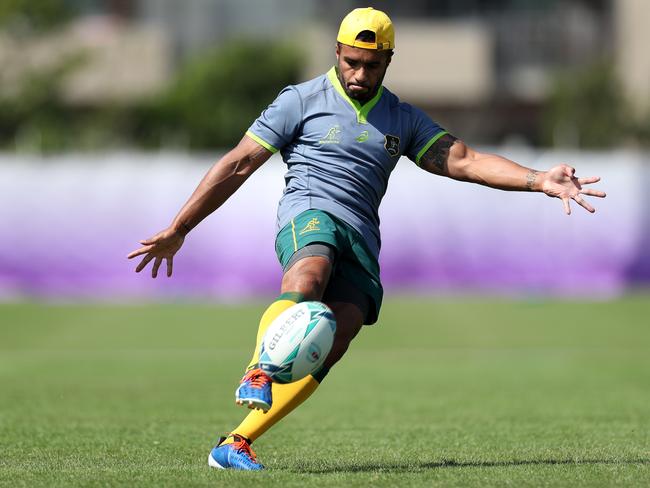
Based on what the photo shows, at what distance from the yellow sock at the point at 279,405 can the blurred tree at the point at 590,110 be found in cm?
3807

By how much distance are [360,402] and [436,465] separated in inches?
176

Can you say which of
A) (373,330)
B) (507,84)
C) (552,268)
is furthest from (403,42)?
(373,330)

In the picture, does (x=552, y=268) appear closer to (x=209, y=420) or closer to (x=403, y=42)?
(x=209, y=420)

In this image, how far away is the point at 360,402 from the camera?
11.8m

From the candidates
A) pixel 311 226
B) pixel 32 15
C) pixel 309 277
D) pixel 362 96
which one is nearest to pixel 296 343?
pixel 309 277

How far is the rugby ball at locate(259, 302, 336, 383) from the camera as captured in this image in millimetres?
6492

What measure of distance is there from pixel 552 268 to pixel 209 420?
18228 millimetres

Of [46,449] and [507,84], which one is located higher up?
[46,449]

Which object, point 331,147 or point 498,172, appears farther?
point 498,172

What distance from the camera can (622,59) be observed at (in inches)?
2163

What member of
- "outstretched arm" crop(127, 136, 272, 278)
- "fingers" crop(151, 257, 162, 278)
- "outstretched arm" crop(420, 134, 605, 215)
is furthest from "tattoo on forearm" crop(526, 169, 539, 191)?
"fingers" crop(151, 257, 162, 278)

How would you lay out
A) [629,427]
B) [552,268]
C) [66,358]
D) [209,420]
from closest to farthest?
[629,427] < [209,420] < [66,358] < [552,268]

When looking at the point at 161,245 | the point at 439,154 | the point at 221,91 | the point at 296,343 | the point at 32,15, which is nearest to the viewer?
the point at 296,343

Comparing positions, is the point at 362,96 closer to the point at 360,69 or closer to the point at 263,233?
the point at 360,69
